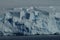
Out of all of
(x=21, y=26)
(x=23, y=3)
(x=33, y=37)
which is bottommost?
(x=33, y=37)

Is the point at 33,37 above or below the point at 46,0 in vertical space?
below

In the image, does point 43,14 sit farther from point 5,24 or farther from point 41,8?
point 5,24

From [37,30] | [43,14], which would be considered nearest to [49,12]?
[43,14]

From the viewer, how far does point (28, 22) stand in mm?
2953

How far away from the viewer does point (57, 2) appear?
10.1 ft

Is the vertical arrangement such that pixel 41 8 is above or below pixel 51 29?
above

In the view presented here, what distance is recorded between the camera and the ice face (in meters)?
2.93

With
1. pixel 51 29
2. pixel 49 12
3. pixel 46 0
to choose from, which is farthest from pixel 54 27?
pixel 46 0

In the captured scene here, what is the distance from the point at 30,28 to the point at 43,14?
0.31m

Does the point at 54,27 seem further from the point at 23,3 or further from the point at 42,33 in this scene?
the point at 23,3

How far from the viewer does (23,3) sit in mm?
3084

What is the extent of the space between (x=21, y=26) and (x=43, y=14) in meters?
0.41

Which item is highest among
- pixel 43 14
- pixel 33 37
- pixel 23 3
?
pixel 23 3

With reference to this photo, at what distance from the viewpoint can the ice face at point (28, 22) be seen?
293 centimetres
